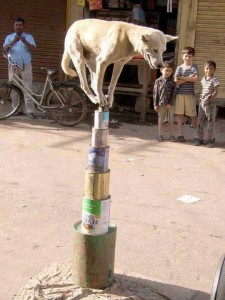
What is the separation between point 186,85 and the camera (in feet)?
26.3

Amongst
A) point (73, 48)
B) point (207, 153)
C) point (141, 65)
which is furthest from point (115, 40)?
point (141, 65)

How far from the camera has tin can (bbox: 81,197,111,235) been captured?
10.4ft

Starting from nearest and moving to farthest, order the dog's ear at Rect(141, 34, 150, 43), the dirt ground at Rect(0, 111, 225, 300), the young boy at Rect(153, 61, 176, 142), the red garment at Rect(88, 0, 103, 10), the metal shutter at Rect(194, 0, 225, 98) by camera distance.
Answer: the dog's ear at Rect(141, 34, 150, 43)
the dirt ground at Rect(0, 111, 225, 300)
the young boy at Rect(153, 61, 176, 142)
the metal shutter at Rect(194, 0, 225, 98)
the red garment at Rect(88, 0, 103, 10)

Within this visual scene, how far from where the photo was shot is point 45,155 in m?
7.04

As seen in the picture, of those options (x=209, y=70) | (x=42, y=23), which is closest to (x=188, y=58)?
(x=209, y=70)

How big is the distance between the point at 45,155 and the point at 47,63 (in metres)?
4.47

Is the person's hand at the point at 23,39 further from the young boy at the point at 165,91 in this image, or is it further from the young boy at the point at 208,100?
the young boy at the point at 208,100

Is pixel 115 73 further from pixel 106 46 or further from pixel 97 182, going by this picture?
pixel 97 182

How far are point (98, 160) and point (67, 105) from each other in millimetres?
5620

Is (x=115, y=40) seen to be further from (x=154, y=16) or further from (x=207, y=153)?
(x=154, y=16)

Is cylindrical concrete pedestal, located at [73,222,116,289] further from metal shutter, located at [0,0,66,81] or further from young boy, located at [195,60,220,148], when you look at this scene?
metal shutter, located at [0,0,66,81]

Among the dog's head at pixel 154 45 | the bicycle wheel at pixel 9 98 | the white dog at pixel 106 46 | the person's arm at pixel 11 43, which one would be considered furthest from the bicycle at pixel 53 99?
the dog's head at pixel 154 45

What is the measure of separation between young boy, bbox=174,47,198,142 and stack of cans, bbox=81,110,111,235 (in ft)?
16.3

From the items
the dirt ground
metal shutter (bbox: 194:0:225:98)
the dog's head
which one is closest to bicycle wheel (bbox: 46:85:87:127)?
the dirt ground
